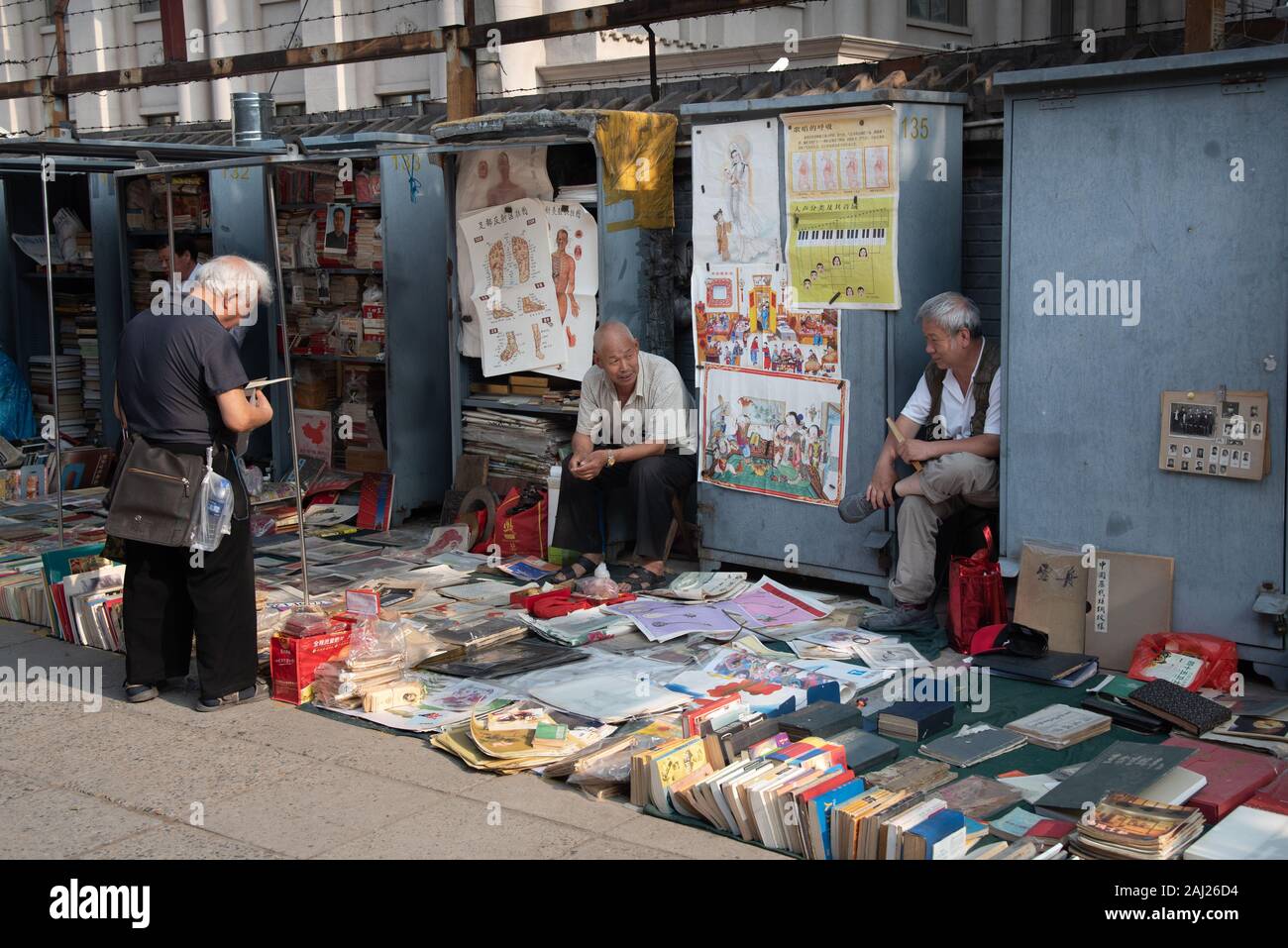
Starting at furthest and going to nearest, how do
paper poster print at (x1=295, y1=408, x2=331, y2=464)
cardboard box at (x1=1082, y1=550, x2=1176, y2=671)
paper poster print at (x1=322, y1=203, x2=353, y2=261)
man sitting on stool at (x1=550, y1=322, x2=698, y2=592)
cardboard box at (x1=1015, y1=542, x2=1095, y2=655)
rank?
Result: paper poster print at (x1=295, y1=408, x2=331, y2=464), paper poster print at (x1=322, y1=203, x2=353, y2=261), man sitting on stool at (x1=550, y1=322, x2=698, y2=592), cardboard box at (x1=1015, y1=542, x2=1095, y2=655), cardboard box at (x1=1082, y1=550, x2=1176, y2=671)

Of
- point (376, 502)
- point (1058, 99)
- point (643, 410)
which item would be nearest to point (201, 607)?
point (643, 410)

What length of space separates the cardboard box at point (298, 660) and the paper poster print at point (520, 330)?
278cm

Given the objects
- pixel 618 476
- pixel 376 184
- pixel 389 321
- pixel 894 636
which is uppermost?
pixel 376 184

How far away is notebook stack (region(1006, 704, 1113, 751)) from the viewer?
469 cm

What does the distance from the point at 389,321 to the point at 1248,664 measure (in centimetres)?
534

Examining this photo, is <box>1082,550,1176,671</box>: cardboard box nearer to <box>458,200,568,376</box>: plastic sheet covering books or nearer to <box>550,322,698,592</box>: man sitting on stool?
<box>550,322,698,592</box>: man sitting on stool

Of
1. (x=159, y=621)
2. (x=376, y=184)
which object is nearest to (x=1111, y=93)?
(x=159, y=621)

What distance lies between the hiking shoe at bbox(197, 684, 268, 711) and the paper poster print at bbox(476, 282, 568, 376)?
2.97m

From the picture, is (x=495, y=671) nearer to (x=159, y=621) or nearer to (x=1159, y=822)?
(x=159, y=621)

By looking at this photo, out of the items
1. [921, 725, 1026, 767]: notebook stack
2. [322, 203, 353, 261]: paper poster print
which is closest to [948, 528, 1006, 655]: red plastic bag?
[921, 725, 1026, 767]: notebook stack

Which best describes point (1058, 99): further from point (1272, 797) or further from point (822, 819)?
point (822, 819)

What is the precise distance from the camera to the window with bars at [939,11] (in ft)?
82.1

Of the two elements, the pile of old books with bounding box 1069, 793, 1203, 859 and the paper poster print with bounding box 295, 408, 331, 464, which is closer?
the pile of old books with bounding box 1069, 793, 1203, 859

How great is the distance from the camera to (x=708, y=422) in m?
7.02
